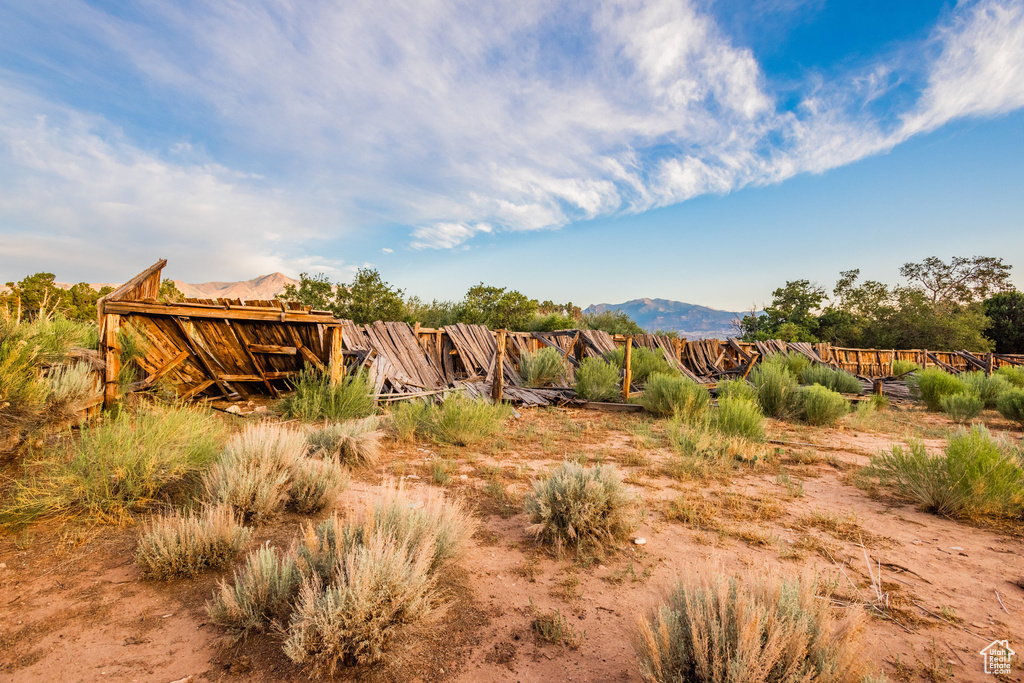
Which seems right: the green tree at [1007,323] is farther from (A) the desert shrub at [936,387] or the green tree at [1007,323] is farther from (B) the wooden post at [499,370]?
(B) the wooden post at [499,370]

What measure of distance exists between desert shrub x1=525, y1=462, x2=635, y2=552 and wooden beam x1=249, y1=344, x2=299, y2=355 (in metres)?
6.15

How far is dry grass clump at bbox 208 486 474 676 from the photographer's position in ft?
6.59

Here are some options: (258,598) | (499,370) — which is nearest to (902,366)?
(499,370)

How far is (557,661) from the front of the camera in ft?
7.04

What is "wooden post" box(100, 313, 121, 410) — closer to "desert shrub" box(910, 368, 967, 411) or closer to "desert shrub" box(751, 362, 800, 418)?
"desert shrub" box(751, 362, 800, 418)

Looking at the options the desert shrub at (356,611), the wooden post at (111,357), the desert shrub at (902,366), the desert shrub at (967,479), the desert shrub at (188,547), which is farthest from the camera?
the desert shrub at (902,366)

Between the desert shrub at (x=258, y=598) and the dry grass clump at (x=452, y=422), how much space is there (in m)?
4.05

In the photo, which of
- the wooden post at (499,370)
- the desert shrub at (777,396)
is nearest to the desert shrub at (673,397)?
the desert shrub at (777,396)

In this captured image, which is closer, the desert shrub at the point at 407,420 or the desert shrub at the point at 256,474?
the desert shrub at the point at 256,474

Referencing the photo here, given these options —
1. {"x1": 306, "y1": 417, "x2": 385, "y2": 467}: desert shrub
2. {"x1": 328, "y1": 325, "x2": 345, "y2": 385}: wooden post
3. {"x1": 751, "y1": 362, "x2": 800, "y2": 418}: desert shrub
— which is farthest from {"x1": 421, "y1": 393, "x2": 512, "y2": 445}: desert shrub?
{"x1": 751, "y1": 362, "x2": 800, "y2": 418}: desert shrub

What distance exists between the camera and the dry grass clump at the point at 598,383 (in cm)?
1059

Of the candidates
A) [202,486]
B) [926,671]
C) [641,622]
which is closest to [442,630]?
[641,622]

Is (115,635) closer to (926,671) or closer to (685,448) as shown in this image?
(926,671)

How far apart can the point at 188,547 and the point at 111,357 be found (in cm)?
478
